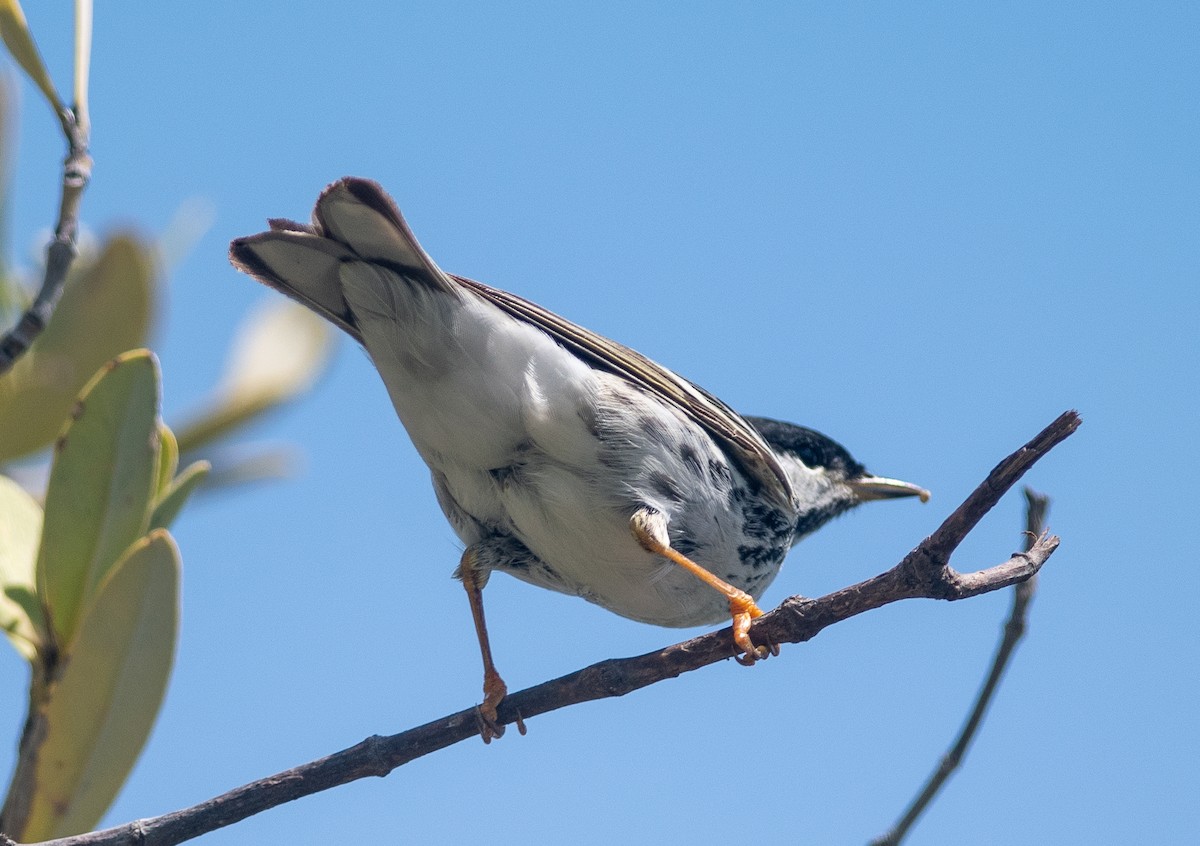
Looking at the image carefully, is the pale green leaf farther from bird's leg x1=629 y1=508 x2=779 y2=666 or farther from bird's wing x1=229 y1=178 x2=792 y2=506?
bird's leg x1=629 y1=508 x2=779 y2=666

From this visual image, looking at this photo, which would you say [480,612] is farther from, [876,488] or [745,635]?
[876,488]

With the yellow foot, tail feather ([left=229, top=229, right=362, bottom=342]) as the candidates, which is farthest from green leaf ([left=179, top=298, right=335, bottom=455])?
the yellow foot

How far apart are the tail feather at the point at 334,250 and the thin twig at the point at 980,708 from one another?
221 centimetres

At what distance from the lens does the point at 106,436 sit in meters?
2.69

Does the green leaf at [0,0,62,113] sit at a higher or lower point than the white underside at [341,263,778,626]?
higher

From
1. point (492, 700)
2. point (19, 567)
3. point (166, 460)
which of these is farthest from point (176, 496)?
point (492, 700)

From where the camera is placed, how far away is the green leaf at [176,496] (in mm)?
2828

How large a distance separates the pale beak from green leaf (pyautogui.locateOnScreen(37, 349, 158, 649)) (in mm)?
4098

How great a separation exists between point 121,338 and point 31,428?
1.08 ft

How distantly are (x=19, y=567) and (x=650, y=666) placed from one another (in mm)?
1672

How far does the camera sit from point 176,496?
2.83 metres

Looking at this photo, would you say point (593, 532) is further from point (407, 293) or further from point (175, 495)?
point (175, 495)

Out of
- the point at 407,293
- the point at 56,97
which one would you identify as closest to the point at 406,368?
the point at 407,293

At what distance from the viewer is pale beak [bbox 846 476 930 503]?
606 centimetres
